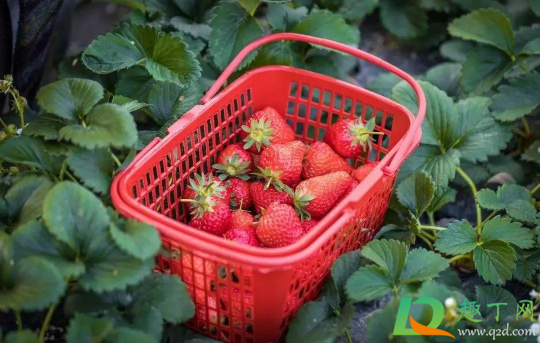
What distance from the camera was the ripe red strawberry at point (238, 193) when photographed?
1290mm

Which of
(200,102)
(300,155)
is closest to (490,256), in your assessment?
(300,155)

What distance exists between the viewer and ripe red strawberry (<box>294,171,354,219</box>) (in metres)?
1.24

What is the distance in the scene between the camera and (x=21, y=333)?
924 mm

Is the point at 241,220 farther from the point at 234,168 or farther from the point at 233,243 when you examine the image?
the point at 233,243

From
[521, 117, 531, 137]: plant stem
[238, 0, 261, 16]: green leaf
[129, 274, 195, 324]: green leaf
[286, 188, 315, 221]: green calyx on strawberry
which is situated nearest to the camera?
[129, 274, 195, 324]: green leaf

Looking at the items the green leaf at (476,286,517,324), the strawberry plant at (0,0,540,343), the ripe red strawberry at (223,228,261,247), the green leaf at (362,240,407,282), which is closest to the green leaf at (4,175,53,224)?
the strawberry plant at (0,0,540,343)

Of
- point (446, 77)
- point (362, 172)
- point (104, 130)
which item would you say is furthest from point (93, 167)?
point (446, 77)

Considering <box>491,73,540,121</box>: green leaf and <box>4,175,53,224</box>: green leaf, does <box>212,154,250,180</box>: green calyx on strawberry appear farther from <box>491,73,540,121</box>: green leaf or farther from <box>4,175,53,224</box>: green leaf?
<box>491,73,540,121</box>: green leaf

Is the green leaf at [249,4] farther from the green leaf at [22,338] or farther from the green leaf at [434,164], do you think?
the green leaf at [22,338]

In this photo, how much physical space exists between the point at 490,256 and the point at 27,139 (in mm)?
895

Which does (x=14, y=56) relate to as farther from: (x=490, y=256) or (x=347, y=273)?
(x=490, y=256)

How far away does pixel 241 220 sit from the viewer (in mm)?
1231

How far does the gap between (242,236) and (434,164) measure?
523 millimetres

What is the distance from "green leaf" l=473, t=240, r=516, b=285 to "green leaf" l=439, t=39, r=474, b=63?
2.50 feet
